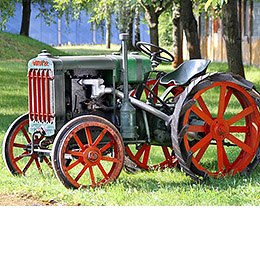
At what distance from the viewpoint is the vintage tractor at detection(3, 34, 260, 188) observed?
5.34 metres

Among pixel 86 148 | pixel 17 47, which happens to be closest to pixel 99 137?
pixel 86 148

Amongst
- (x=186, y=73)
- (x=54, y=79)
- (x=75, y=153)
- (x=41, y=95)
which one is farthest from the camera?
(x=186, y=73)

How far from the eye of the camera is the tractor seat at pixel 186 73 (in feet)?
19.4

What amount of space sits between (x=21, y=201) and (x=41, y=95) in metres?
0.98

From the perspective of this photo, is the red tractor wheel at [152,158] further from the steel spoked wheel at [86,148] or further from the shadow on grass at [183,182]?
the steel spoked wheel at [86,148]

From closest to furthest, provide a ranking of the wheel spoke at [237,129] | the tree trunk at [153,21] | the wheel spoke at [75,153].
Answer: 1. the wheel spoke at [75,153]
2. the wheel spoke at [237,129]
3. the tree trunk at [153,21]

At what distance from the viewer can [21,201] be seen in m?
5.32

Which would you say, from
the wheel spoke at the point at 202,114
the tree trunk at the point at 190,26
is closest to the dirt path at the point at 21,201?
the wheel spoke at the point at 202,114

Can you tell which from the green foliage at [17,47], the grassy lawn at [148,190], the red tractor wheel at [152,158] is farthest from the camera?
the green foliage at [17,47]

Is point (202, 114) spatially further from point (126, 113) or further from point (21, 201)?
point (21, 201)

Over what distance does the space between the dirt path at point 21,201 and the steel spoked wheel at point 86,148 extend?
0.24 m

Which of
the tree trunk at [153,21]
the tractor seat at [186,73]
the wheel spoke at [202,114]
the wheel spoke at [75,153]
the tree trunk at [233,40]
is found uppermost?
the tree trunk at [153,21]

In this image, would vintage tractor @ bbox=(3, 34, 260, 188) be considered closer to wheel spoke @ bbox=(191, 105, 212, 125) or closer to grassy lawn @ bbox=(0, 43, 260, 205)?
wheel spoke @ bbox=(191, 105, 212, 125)

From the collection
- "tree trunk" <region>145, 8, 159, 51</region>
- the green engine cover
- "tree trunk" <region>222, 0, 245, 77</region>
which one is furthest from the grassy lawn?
"tree trunk" <region>145, 8, 159, 51</region>
